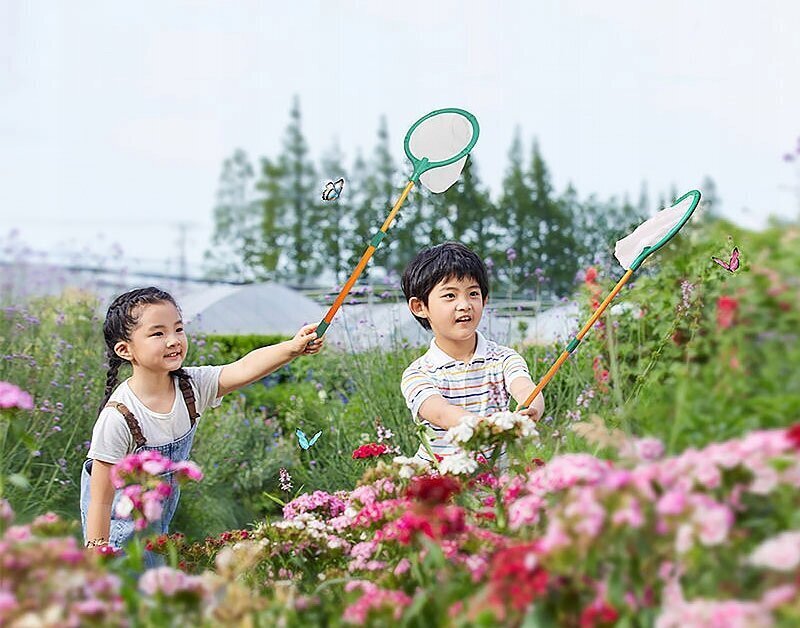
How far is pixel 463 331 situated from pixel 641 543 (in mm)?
2098

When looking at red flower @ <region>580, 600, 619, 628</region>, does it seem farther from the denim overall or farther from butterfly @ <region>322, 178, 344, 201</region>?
butterfly @ <region>322, 178, 344, 201</region>

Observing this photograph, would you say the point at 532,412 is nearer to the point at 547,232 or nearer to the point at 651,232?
the point at 651,232

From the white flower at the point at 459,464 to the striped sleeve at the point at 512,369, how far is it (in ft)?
3.46

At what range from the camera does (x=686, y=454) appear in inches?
65.6

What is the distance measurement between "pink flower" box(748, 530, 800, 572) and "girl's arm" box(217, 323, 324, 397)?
2191mm

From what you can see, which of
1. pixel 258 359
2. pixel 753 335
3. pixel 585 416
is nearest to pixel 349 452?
pixel 585 416

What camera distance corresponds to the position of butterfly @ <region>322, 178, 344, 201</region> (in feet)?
12.2

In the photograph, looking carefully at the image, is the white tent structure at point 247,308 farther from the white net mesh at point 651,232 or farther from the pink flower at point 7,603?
the pink flower at point 7,603

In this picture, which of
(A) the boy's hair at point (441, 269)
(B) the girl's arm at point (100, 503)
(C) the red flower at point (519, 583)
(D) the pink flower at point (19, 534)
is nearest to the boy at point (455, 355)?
→ (A) the boy's hair at point (441, 269)

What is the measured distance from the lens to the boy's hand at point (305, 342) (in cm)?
347

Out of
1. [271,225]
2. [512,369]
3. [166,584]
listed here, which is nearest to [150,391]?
[512,369]

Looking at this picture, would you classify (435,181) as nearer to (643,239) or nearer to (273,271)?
(643,239)

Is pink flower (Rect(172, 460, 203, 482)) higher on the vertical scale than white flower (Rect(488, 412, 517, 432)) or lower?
lower

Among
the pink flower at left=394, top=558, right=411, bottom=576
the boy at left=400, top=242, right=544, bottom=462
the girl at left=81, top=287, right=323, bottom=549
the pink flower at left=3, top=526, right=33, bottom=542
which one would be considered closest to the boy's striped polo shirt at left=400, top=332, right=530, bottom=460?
the boy at left=400, top=242, right=544, bottom=462
